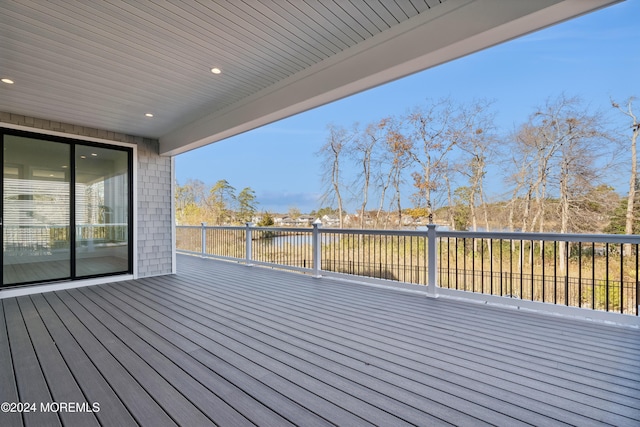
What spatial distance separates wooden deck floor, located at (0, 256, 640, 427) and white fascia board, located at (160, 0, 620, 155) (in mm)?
2359

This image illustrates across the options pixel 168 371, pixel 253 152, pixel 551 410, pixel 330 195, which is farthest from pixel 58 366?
pixel 253 152

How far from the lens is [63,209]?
4.76m

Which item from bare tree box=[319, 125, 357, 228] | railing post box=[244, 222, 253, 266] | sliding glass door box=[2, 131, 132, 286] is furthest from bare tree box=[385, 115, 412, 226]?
sliding glass door box=[2, 131, 132, 286]

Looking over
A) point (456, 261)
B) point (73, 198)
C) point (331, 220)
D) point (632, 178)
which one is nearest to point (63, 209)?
point (73, 198)

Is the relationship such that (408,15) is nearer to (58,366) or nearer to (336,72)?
(336,72)

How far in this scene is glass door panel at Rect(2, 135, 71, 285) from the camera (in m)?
4.31

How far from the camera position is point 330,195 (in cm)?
1160

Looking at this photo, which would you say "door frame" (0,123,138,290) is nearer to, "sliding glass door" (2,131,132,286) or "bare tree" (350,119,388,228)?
"sliding glass door" (2,131,132,286)

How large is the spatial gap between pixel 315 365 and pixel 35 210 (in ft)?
16.7

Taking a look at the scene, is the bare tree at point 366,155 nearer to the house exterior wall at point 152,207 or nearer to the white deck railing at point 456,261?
the white deck railing at point 456,261

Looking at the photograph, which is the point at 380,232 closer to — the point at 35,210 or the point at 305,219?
the point at 35,210

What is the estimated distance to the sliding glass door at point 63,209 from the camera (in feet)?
14.3

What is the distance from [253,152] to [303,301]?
79.0 ft

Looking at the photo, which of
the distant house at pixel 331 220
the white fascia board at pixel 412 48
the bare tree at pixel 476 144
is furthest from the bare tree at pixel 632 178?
the distant house at pixel 331 220
